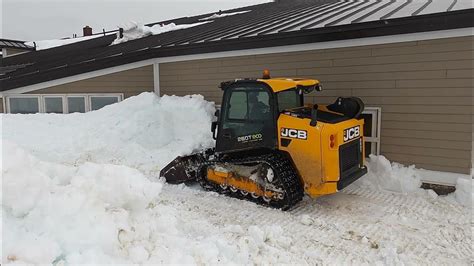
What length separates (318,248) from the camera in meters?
4.54

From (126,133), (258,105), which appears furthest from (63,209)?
(126,133)

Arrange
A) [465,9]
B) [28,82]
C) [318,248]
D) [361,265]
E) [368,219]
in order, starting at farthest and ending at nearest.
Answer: [28,82], [465,9], [368,219], [318,248], [361,265]

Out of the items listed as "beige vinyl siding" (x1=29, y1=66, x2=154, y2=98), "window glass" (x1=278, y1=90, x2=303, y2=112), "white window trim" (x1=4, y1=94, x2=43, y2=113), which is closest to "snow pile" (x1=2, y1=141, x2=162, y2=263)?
"window glass" (x1=278, y1=90, x2=303, y2=112)

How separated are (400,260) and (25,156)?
162 inches

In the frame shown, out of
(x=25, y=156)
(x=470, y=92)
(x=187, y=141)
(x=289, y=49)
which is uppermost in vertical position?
(x=289, y=49)

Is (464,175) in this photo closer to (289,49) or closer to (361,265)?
(361,265)

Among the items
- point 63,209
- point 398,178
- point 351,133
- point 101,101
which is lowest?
point 398,178

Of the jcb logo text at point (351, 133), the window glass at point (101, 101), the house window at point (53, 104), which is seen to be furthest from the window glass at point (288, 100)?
the house window at point (53, 104)

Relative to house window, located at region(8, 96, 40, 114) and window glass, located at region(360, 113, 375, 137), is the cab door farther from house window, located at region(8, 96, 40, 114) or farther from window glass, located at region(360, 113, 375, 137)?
house window, located at region(8, 96, 40, 114)

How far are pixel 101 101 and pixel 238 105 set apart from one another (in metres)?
6.49

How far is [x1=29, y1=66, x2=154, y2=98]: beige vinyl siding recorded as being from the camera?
1060 cm

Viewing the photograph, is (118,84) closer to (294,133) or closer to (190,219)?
(190,219)

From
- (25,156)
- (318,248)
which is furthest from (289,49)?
(25,156)

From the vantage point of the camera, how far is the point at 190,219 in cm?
529
